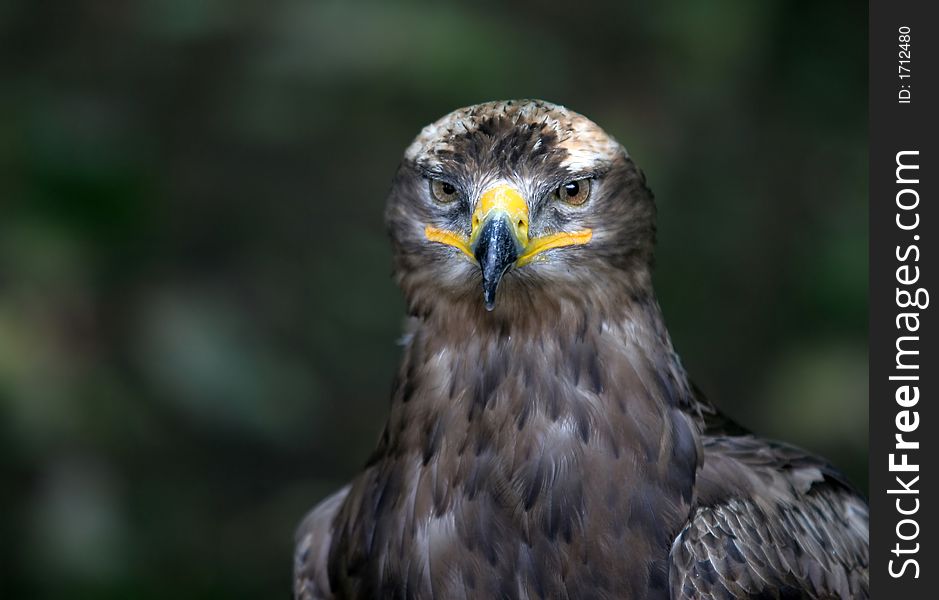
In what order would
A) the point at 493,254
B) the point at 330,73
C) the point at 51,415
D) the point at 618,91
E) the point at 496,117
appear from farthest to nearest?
the point at 618,91 → the point at 330,73 → the point at 51,415 → the point at 496,117 → the point at 493,254

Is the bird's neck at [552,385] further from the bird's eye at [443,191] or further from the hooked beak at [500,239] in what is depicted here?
the bird's eye at [443,191]

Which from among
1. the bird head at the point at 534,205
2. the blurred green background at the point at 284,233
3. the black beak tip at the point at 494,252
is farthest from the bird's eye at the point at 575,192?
the blurred green background at the point at 284,233

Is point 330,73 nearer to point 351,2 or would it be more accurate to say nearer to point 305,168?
point 351,2

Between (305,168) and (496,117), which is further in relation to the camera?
(305,168)

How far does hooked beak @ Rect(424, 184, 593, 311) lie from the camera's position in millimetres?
3002

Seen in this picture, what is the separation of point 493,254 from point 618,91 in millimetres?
3724

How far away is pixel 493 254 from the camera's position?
9.89ft

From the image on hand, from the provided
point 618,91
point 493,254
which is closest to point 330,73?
point 618,91

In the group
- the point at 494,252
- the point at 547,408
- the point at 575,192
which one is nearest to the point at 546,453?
the point at 547,408

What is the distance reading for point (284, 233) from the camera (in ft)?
21.7

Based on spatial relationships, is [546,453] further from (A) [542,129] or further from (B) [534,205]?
(A) [542,129]

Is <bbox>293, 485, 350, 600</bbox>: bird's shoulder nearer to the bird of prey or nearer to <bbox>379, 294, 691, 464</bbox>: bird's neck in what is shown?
the bird of prey

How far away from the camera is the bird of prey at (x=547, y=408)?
3.13 meters

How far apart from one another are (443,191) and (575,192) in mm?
333
